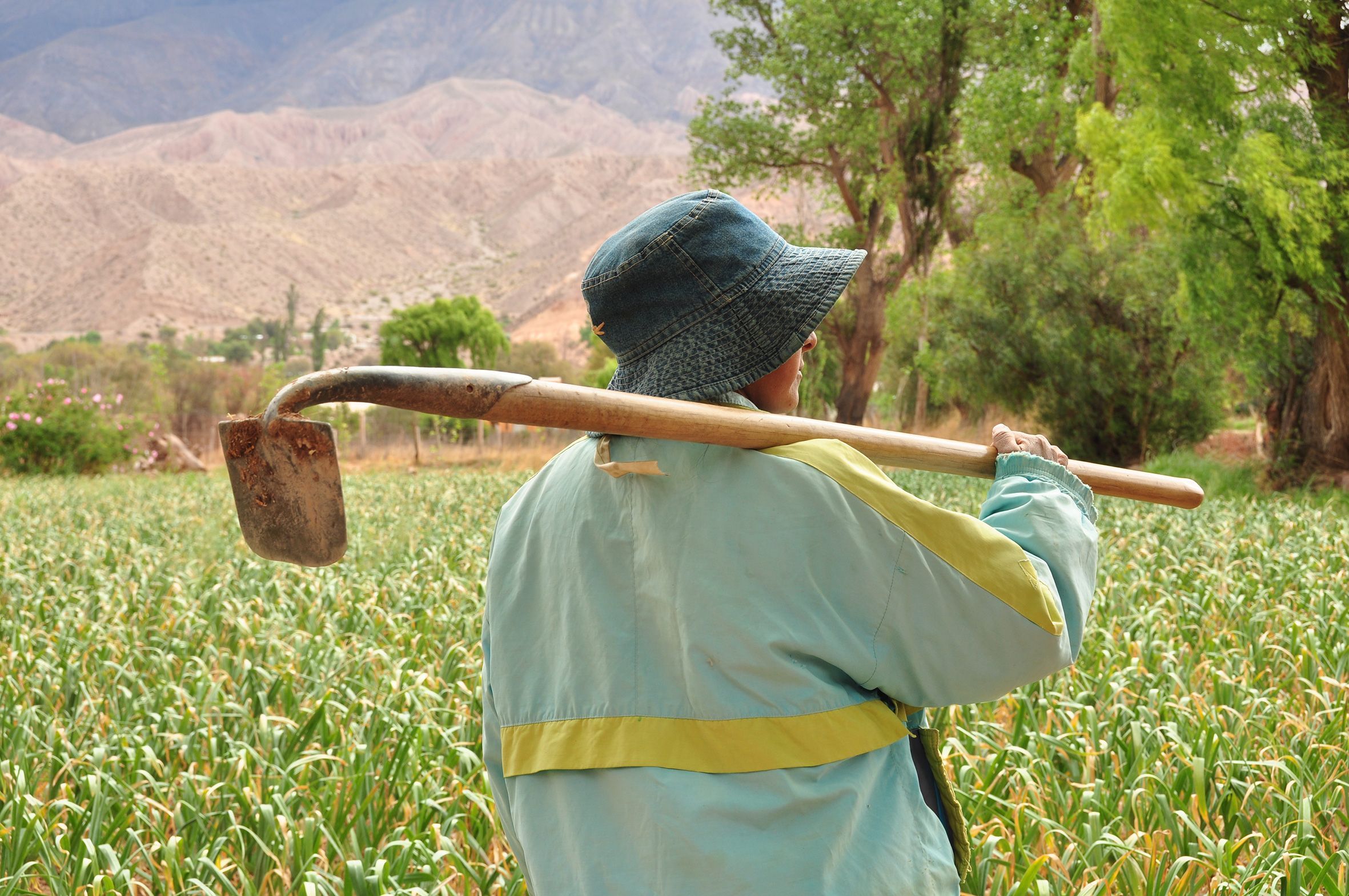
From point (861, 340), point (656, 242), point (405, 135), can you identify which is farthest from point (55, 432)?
point (405, 135)

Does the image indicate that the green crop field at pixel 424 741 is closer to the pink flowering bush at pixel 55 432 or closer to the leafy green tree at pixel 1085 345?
the leafy green tree at pixel 1085 345

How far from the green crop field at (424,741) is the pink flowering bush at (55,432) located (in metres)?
15.6

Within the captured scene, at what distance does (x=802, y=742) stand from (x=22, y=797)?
2637 mm

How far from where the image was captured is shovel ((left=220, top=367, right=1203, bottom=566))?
1181 mm

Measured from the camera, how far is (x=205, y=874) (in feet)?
8.50

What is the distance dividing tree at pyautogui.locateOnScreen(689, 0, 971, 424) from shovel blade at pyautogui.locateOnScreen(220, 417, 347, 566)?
17.6m

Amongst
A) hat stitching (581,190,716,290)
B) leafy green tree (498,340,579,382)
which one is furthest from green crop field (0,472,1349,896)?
leafy green tree (498,340,579,382)

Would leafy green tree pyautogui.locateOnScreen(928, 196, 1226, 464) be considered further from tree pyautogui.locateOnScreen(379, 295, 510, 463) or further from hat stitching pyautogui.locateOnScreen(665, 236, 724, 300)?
tree pyautogui.locateOnScreen(379, 295, 510, 463)

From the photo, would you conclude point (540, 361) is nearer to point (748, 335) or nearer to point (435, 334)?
point (435, 334)

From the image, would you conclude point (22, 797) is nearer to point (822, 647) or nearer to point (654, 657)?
point (654, 657)

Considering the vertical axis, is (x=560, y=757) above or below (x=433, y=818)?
above

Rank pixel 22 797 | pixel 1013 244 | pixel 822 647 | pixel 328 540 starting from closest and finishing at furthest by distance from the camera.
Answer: pixel 822 647 < pixel 328 540 < pixel 22 797 < pixel 1013 244

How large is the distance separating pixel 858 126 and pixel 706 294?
73.6ft

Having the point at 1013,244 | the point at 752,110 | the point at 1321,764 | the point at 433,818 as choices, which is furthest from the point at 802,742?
Result: the point at 752,110
